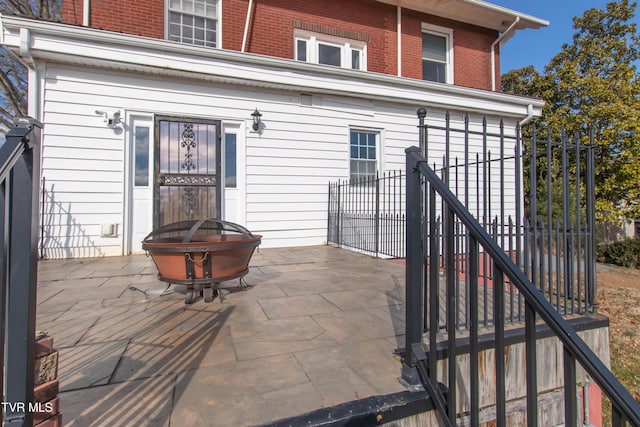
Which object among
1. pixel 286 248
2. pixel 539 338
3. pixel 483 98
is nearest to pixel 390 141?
pixel 483 98

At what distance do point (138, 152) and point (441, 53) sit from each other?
8038mm

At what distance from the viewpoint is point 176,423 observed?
1387 millimetres

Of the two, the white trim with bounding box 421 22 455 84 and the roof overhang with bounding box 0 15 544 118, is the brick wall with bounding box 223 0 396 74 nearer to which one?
the roof overhang with bounding box 0 15 544 118

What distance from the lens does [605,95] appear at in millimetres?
10602

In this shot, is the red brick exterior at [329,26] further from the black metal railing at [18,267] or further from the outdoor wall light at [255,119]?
the black metal railing at [18,267]

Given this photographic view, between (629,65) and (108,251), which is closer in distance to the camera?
(108,251)

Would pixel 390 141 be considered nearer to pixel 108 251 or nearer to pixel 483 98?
pixel 483 98

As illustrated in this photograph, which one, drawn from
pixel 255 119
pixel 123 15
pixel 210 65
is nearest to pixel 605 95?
pixel 255 119

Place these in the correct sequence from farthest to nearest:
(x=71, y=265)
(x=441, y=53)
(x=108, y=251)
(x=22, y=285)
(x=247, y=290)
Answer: (x=441, y=53), (x=108, y=251), (x=71, y=265), (x=247, y=290), (x=22, y=285)

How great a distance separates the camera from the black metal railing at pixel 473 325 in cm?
98

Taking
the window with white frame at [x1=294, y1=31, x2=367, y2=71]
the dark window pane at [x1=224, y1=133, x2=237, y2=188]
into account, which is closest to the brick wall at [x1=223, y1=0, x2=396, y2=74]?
the window with white frame at [x1=294, y1=31, x2=367, y2=71]

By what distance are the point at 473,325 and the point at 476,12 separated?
9935 millimetres

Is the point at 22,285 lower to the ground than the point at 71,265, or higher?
higher

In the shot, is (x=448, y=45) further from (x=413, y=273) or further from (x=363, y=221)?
(x=413, y=273)
